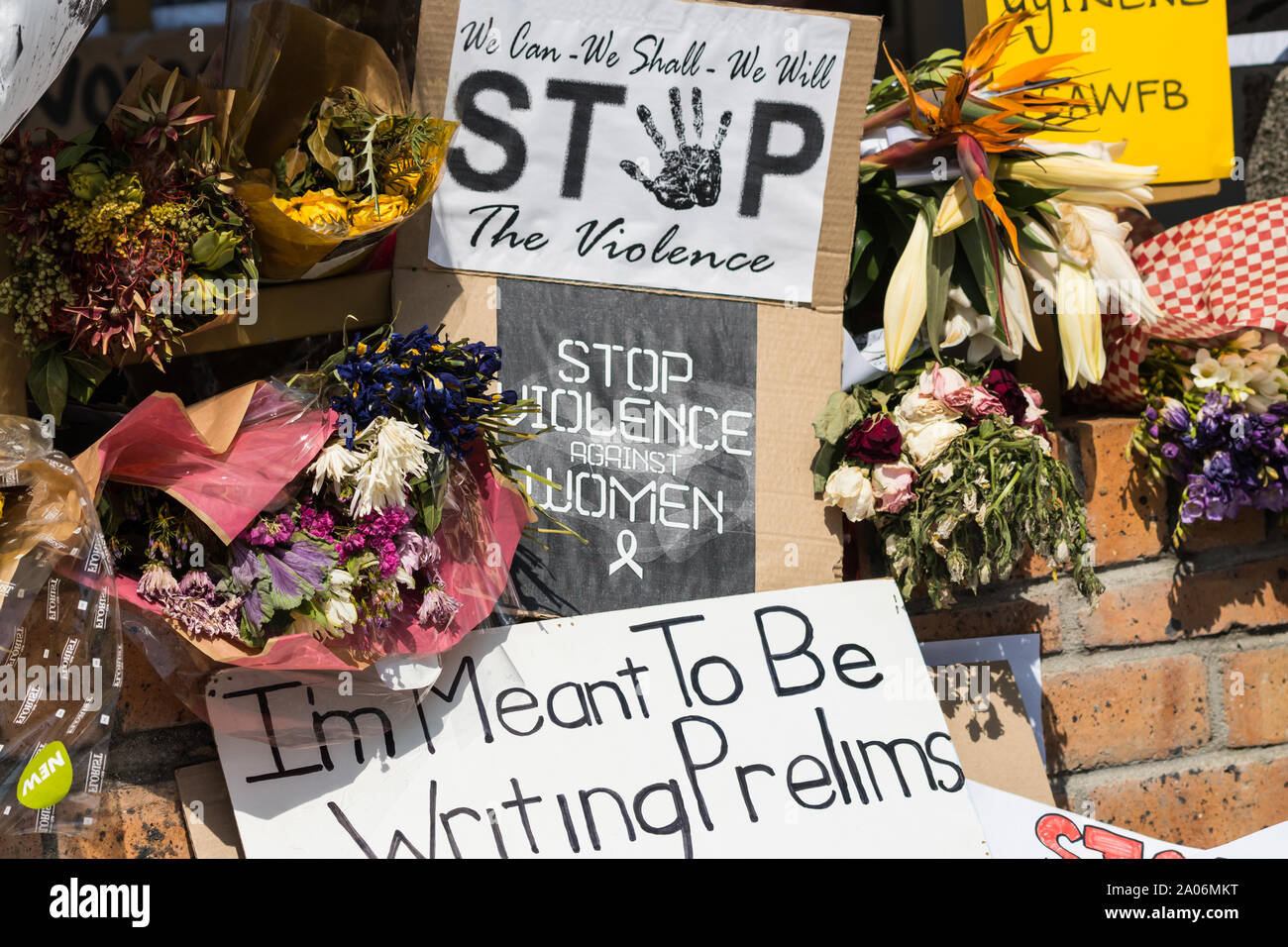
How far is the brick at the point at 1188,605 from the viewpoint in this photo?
150 cm

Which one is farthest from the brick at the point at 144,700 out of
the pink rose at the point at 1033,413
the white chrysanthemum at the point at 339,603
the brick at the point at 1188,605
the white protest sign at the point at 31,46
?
the brick at the point at 1188,605

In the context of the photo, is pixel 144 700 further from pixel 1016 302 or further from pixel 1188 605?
pixel 1188 605

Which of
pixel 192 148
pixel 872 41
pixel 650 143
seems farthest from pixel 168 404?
pixel 872 41

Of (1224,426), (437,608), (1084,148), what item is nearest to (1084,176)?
(1084,148)

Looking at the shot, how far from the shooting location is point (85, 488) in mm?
974

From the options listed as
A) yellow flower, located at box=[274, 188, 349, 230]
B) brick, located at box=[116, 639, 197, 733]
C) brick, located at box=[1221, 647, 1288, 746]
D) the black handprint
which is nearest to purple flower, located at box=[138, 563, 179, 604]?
brick, located at box=[116, 639, 197, 733]

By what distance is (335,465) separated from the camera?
104 cm

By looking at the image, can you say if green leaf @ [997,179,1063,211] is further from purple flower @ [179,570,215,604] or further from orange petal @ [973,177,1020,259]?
purple flower @ [179,570,215,604]

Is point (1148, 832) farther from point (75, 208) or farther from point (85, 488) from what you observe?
point (75, 208)

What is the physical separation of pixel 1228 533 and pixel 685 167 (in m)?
0.91

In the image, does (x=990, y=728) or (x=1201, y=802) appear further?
(x=1201, y=802)

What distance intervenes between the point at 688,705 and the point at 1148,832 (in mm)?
711

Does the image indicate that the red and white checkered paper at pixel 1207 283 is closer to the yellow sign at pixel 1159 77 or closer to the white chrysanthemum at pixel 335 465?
the yellow sign at pixel 1159 77

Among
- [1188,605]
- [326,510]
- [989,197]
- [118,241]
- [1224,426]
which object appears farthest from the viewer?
[1188,605]
